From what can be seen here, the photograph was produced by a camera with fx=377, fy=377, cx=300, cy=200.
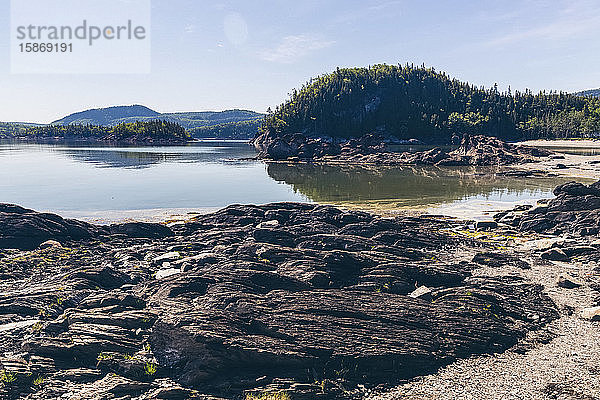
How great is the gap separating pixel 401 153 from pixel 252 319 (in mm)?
147597

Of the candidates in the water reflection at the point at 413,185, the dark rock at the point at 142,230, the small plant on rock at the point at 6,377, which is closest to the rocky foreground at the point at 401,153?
the water reflection at the point at 413,185

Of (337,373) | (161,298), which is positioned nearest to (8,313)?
(161,298)

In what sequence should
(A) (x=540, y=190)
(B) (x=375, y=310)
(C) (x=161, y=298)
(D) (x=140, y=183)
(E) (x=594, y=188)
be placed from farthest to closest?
(D) (x=140, y=183) < (A) (x=540, y=190) < (E) (x=594, y=188) < (C) (x=161, y=298) < (B) (x=375, y=310)

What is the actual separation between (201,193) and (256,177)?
94.2 feet

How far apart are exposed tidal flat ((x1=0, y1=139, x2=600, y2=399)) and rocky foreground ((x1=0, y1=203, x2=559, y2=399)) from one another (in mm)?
88

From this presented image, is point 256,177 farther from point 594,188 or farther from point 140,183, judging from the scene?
point 594,188

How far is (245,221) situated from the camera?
1686 inches

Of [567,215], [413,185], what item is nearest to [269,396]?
[567,215]

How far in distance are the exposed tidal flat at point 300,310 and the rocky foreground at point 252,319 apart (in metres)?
0.09

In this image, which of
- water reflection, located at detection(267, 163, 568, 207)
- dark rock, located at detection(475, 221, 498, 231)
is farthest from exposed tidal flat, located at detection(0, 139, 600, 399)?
water reflection, located at detection(267, 163, 568, 207)

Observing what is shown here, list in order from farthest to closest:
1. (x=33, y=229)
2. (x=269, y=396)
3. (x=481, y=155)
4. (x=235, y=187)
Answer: (x=481, y=155)
(x=235, y=187)
(x=33, y=229)
(x=269, y=396)

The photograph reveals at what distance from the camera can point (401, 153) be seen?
157750mm

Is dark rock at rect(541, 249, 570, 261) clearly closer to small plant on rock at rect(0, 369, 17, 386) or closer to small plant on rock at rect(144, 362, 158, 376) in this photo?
small plant on rock at rect(144, 362, 158, 376)

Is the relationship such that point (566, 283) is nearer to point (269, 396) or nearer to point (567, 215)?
point (567, 215)
